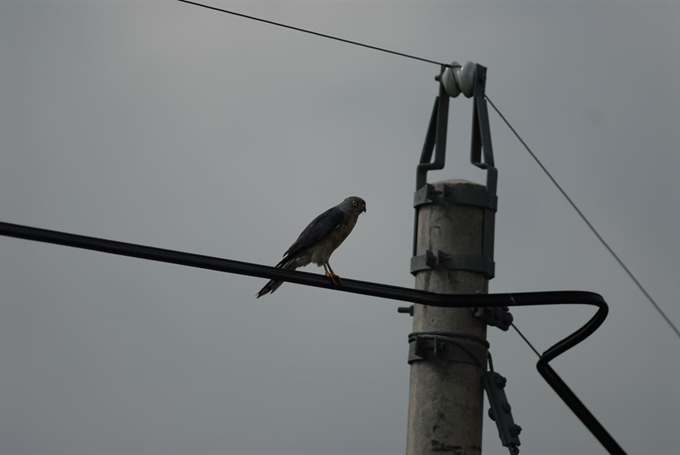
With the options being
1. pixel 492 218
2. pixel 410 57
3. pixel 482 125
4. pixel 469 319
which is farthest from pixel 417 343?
pixel 410 57

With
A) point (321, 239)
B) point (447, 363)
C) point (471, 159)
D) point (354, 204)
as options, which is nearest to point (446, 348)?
point (447, 363)

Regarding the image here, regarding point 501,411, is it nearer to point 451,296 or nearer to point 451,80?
point 451,296

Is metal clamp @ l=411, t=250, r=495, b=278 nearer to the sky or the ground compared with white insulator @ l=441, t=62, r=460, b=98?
nearer to the ground

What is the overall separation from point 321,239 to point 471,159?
188 centimetres

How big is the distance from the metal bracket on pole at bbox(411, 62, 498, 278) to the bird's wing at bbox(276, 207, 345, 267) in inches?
70.9

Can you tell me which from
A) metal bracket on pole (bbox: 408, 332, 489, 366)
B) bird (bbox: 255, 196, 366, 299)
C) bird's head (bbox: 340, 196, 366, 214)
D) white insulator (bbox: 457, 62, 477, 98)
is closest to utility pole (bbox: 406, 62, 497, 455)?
metal bracket on pole (bbox: 408, 332, 489, 366)

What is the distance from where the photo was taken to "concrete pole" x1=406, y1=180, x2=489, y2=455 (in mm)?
8367

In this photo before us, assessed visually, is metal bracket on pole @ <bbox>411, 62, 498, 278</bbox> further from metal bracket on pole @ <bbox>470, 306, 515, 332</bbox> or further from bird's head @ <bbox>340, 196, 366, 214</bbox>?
bird's head @ <bbox>340, 196, 366, 214</bbox>

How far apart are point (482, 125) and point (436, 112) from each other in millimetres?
346

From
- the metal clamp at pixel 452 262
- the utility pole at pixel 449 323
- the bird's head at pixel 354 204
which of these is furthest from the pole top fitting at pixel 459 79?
the bird's head at pixel 354 204

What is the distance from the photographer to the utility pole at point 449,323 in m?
8.38

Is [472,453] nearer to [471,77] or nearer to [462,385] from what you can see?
[462,385]

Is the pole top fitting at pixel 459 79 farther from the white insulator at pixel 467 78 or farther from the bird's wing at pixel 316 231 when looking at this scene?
the bird's wing at pixel 316 231

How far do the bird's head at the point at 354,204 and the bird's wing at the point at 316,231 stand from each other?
17 centimetres
